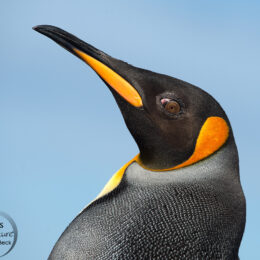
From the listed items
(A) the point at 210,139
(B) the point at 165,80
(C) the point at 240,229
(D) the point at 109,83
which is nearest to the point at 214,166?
(A) the point at 210,139

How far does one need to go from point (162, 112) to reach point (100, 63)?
43cm

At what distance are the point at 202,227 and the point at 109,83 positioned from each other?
0.90 meters

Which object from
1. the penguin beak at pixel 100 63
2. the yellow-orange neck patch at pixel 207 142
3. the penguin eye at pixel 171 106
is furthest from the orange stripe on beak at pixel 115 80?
the yellow-orange neck patch at pixel 207 142


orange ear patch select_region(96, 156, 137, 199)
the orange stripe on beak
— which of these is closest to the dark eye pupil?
the orange stripe on beak

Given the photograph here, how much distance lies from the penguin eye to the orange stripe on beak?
127mm

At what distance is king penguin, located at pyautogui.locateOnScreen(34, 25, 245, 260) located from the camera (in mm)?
1918

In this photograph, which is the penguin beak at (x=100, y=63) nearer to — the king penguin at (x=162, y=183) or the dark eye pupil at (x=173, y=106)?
the king penguin at (x=162, y=183)

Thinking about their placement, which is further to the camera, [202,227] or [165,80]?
[165,80]

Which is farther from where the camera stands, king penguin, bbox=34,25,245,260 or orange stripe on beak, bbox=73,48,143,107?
orange stripe on beak, bbox=73,48,143,107

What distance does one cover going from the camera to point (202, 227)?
1950 millimetres

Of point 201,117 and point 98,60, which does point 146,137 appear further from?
point 98,60

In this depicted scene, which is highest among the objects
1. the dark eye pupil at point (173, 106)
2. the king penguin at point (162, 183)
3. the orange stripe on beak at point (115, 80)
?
the orange stripe on beak at point (115, 80)

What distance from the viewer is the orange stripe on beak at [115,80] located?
2.29 m

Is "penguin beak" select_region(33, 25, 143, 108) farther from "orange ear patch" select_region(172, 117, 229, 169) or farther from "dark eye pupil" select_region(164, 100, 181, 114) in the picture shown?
"orange ear patch" select_region(172, 117, 229, 169)
